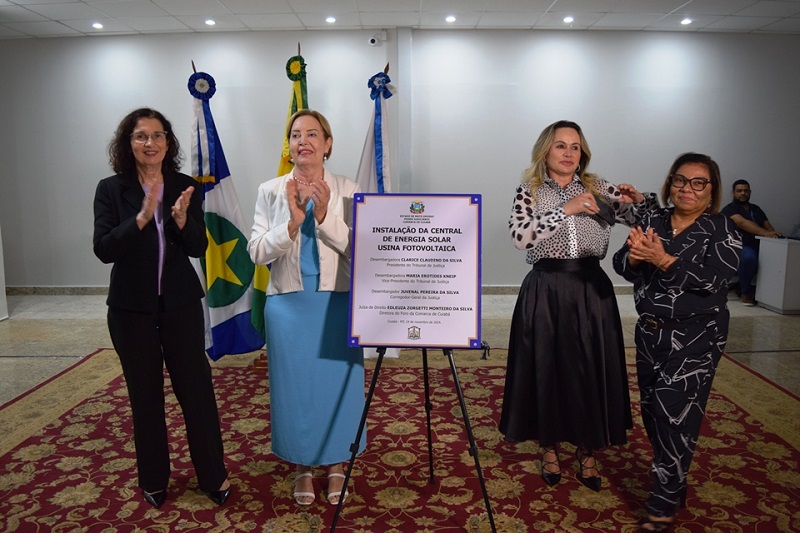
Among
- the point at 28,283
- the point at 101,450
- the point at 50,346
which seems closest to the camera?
the point at 101,450

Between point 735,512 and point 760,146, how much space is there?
6.59m

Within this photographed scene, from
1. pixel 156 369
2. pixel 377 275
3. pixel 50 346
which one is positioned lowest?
pixel 50 346

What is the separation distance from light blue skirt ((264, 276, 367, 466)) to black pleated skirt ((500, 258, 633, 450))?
2.61 ft

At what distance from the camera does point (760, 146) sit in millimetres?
7797

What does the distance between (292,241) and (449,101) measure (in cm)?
555

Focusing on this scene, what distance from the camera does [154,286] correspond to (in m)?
2.47

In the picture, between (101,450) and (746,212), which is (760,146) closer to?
(746,212)

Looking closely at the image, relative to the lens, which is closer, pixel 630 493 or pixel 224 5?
pixel 630 493

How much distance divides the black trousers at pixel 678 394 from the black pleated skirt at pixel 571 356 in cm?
30

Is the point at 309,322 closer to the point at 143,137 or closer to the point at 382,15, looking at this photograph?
the point at 143,137

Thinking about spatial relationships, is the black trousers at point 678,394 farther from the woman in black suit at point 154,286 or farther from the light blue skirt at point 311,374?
the woman in black suit at point 154,286

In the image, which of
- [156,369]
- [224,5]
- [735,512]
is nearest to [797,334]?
[735,512]

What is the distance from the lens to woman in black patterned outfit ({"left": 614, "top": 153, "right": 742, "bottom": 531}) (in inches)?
93.5

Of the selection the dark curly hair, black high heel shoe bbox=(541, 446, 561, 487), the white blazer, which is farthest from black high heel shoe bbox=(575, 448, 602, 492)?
the dark curly hair
